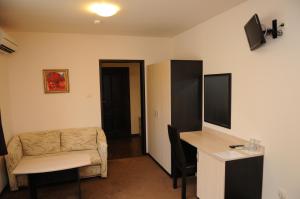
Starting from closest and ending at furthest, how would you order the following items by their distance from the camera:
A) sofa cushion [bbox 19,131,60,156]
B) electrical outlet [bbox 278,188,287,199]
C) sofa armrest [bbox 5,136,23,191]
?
electrical outlet [bbox 278,188,287,199] → sofa armrest [bbox 5,136,23,191] → sofa cushion [bbox 19,131,60,156]

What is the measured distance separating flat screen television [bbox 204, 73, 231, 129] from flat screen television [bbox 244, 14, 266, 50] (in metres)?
0.59

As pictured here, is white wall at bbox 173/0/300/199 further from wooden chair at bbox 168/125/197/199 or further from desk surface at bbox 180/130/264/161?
wooden chair at bbox 168/125/197/199

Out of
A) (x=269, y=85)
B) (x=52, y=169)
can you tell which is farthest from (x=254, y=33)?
(x=52, y=169)

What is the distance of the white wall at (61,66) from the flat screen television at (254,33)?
2.46 metres

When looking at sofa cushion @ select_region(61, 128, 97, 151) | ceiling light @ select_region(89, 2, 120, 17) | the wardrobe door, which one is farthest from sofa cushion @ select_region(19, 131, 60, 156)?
ceiling light @ select_region(89, 2, 120, 17)

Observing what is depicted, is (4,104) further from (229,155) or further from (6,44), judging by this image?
(229,155)

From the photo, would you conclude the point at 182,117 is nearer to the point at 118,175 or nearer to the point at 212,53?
the point at 212,53

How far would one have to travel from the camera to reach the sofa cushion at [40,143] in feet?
11.7

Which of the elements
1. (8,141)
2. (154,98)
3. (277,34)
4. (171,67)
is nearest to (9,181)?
(8,141)

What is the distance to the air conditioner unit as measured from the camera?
2.93 meters

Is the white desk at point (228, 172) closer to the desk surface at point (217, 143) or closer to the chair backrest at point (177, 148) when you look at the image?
the desk surface at point (217, 143)

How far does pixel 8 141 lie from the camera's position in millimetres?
3518

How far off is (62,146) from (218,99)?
2720 mm

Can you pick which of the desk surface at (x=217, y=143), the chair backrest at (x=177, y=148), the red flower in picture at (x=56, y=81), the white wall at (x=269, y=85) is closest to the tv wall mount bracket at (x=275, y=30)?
the white wall at (x=269, y=85)
